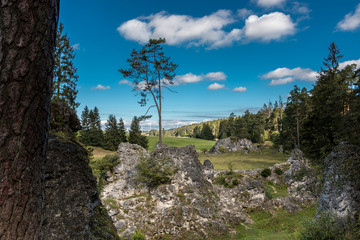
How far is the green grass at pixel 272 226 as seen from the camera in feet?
40.7

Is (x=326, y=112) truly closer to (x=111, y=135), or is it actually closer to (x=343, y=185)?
(x=343, y=185)

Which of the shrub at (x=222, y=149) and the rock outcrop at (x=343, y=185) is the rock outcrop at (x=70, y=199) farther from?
the shrub at (x=222, y=149)

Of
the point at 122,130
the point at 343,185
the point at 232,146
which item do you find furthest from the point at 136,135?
the point at 343,185

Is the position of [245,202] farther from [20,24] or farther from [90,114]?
[90,114]

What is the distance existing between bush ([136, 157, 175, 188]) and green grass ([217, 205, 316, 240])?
585cm

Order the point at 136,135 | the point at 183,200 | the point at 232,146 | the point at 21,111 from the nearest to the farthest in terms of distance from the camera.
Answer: the point at 21,111 < the point at 183,200 < the point at 136,135 < the point at 232,146

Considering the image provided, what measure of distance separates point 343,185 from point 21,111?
12.9 meters

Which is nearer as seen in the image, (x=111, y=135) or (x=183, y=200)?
(x=183, y=200)

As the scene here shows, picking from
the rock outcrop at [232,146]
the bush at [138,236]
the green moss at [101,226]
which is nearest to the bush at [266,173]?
the bush at [138,236]

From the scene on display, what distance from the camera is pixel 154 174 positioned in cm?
1555

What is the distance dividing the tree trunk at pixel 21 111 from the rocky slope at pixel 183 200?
12205 millimetres

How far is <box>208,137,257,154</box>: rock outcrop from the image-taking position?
50.2 metres

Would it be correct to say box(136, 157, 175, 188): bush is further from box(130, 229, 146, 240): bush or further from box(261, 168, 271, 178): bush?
box(261, 168, 271, 178): bush

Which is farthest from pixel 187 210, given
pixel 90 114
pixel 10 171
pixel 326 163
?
pixel 90 114
